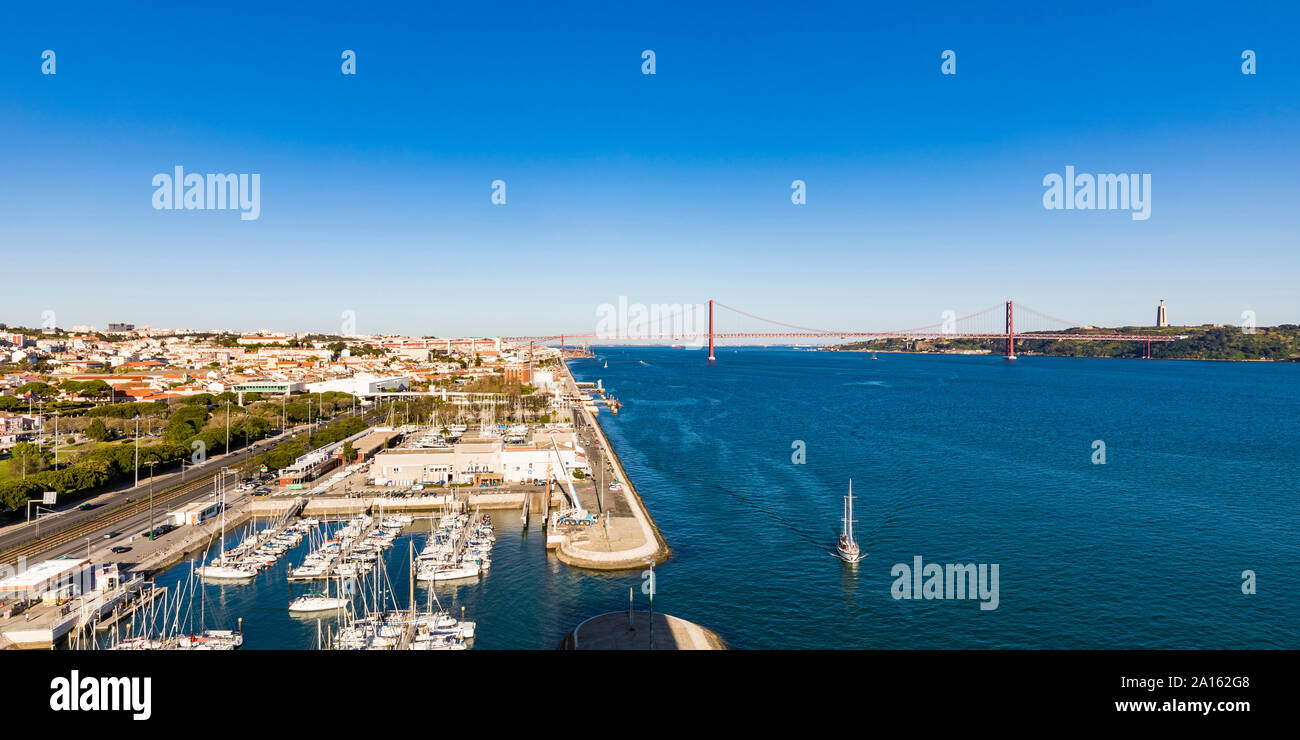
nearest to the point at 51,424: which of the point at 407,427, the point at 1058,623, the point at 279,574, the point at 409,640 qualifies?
the point at 407,427

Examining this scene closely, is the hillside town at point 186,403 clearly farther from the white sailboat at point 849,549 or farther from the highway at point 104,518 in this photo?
the white sailboat at point 849,549

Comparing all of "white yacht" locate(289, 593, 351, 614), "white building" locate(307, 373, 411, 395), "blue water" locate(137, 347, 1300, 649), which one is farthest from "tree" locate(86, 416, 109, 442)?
"white yacht" locate(289, 593, 351, 614)

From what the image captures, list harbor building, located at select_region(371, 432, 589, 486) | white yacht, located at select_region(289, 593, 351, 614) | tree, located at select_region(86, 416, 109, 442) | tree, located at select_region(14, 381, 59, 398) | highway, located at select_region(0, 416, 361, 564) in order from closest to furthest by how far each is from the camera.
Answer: white yacht, located at select_region(289, 593, 351, 614) < highway, located at select_region(0, 416, 361, 564) < harbor building, located at select_region(371, 432, 589, 486) < tree, located at select_region(86, 416, 109, 442) < tree, located at select_region(14, 381, 59, 398)

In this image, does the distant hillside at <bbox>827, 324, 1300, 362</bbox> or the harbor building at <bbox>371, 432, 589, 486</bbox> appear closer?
the harbor building at <bbox>371, 432, 589, 486</bbox>

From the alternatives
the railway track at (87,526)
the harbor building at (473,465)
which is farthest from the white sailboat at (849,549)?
the railway track at (87,526)

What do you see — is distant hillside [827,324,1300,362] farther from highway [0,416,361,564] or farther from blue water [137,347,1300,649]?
highway [0,416,361,564]
